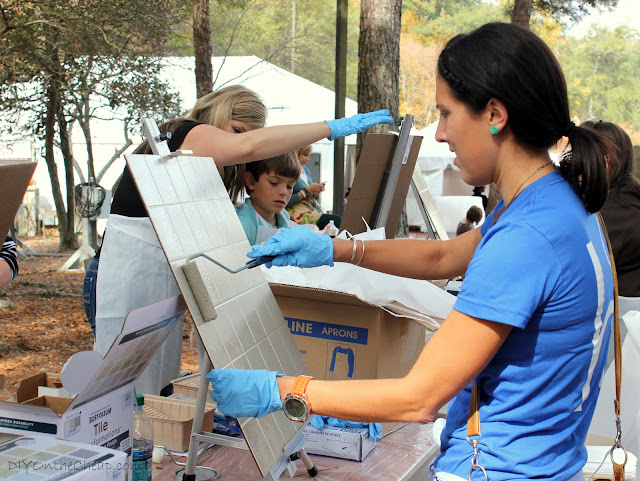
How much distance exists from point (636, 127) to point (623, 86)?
137 inches

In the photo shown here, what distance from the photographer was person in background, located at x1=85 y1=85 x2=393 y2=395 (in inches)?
83.1

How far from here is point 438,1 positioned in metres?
36.0

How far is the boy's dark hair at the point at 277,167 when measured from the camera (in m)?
2.73

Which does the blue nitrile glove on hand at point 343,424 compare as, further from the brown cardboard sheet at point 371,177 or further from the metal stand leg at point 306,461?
the brown cardboard sheet at point 371,177

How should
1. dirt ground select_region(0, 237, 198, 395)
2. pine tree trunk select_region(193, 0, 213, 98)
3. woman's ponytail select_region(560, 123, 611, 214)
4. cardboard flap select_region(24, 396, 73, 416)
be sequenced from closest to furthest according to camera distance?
woman's ponytail select_region(560, 123, 611, 214) → cardboard flap select_region(24, 396, 73, 416) → dirt ground select_region(0, 237, 198, 395) → pine tree trunk select_region(193, 0, 213, 98)

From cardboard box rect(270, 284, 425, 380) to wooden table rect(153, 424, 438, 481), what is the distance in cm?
24

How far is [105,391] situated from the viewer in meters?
1.26

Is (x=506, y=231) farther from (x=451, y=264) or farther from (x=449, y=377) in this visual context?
(x=451, y=264)

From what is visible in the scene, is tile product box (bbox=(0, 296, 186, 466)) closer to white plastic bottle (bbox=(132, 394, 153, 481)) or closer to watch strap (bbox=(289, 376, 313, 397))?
white plastic bottle (bbox=(132, 394, 153, 481))

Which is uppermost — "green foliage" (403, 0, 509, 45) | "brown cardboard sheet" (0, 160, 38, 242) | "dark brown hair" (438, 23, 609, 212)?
"green foliage" (403, 0, 509, 45)

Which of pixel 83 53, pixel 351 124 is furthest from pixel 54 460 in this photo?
pixel 83 53

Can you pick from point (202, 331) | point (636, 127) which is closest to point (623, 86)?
point (636, 127)

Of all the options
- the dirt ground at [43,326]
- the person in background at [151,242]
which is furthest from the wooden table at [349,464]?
the dirt ground at [43,326]

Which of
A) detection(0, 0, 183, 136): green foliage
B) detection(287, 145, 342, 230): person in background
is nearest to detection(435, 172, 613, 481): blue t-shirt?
detection(287, 145, 342, 230): person in background
